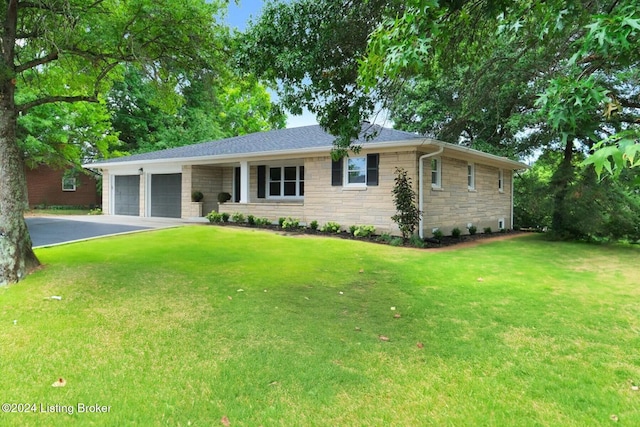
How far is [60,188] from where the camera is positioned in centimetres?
2553

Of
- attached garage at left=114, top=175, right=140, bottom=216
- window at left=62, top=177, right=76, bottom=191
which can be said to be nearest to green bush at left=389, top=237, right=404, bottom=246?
attached garage at left=114, top=175, right=140, bottom=216

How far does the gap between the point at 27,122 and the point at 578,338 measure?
68.8 feet

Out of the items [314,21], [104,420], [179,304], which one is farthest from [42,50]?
[104,420]

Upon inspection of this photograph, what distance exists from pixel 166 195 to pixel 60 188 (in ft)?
39.5

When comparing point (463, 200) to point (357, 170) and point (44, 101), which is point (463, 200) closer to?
point (357, 170)

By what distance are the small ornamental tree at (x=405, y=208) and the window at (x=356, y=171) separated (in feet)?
5.30

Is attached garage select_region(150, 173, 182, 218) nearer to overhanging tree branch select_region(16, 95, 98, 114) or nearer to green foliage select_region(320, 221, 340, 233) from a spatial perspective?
green foliage select_region(320, 221, 340, 233)

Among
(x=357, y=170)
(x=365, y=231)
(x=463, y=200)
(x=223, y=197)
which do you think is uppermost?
(x=357, y=170)

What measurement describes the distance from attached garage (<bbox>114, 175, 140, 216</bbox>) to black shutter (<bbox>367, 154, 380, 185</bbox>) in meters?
13.1

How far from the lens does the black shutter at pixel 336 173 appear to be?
13250mm

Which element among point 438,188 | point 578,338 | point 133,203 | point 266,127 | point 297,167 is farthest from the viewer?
point 266,127

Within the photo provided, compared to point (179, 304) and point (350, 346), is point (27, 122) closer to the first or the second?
point (179, 304)

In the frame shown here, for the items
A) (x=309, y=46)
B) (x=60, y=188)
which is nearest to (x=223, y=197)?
(x=309, y=46)

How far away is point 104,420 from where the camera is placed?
2559mm
